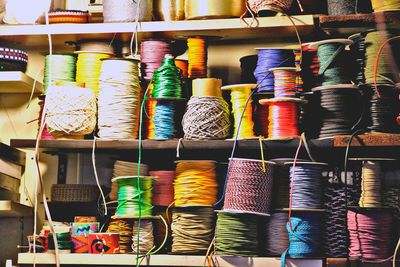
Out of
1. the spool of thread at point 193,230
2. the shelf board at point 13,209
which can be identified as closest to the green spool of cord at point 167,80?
the spool of thread at point 193,230

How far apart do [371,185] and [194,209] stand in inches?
35.0

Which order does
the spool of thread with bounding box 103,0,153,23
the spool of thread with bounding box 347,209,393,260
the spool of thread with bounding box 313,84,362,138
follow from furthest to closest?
the spool of thread with bounding box 103,0,153,23 < the spool of thread with bounding box 313,84,362,138 < the spool of thread with bounding box 347,209,393,260

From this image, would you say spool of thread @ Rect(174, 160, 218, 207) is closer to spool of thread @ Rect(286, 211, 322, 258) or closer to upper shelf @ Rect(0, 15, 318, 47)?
spool of thread @ Rect(286, 211, 322, 258)

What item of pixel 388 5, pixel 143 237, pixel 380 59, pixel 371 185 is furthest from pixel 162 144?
pixel 388 5

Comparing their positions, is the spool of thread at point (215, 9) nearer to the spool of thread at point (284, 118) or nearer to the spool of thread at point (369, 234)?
the spool of thread at point (284, 118)

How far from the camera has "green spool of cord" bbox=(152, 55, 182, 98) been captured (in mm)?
4055

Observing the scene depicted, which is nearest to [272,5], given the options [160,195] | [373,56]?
[373,56]

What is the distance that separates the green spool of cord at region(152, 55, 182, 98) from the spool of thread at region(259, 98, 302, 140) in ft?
1.50

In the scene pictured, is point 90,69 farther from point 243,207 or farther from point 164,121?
point 243,207

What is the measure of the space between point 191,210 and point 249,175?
0.36 m

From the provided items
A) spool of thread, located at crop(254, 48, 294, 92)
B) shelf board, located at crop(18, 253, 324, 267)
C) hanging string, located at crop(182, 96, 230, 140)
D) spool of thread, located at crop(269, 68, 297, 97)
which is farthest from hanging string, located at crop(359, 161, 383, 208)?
hanging string, located at crop(182, 96, 230, 140)

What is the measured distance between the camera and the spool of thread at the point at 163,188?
4133mm

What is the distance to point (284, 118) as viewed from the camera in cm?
397

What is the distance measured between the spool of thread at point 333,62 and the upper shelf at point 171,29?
19cm
